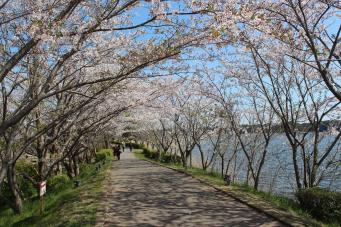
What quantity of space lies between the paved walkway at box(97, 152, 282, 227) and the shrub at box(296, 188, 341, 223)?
1.67 m

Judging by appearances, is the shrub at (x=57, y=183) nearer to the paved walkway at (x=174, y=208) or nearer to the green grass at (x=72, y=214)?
the green grass at (x=72, y=214)

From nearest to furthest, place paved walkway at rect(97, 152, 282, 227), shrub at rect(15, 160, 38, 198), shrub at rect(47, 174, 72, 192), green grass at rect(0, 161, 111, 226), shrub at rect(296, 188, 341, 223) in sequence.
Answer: paved walkway at rect(97, 152, 282, 227)
green grass at rect(0, 161, 111, 226)
shrub at rect(296, 188, 341, 223)
shrub at rect(47, 174, 72, 192)
shrub at rect(15, 160, 38, 198)

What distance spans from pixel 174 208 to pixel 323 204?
3.85 m

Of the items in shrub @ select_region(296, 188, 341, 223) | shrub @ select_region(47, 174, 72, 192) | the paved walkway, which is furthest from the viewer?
shrub @ select_region(47, 174, 72, 192)

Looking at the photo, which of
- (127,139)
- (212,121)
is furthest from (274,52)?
(127,139)

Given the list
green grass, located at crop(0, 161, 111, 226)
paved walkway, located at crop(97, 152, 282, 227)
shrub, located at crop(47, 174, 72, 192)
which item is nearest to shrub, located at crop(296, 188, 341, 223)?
paved walkway, located at crop(97, 152, 282, 227)

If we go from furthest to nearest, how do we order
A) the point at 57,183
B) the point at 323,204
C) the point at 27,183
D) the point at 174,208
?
the point at 27,183
the point at 57,183
the point at 174,208
the point at 323,204

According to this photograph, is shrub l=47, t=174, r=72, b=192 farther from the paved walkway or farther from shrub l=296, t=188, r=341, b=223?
shrub l=296, t=188, r=341, b=223

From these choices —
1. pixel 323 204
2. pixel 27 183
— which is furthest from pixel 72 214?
pixel 27 183

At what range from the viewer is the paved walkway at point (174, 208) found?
9297 mm

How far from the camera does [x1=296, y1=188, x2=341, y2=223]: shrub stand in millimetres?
10062

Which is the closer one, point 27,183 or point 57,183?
point 57,183

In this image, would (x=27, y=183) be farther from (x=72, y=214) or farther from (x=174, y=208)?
(x=174, y=208)

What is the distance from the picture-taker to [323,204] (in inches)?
408
